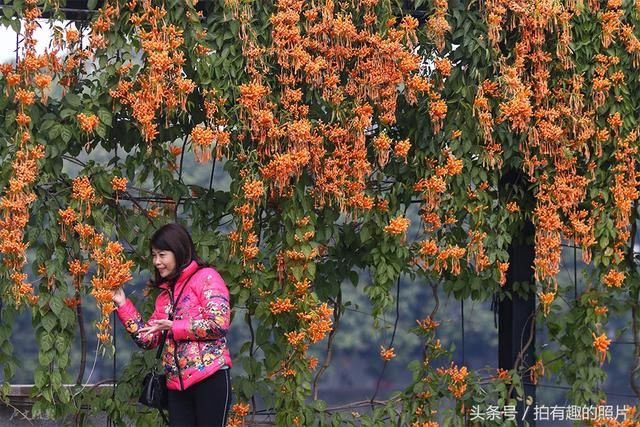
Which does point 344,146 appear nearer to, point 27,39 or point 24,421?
point 27,39

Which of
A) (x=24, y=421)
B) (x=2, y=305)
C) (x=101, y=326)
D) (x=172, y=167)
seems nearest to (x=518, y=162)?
(x=172, y=167)

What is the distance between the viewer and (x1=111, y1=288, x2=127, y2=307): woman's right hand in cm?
399

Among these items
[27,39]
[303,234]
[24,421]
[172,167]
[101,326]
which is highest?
[27,39]

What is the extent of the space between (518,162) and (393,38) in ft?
2.46

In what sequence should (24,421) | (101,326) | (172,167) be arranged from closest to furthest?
(101,326) < (172,167) < (24,421)

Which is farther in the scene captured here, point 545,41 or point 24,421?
point 24,421

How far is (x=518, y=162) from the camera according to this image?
445 centimetres

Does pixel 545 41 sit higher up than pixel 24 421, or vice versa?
pixel 545 41

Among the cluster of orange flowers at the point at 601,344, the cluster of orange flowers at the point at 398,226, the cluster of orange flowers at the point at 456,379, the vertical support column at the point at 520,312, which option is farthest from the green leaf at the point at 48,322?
the cluster of orange flowers at the point at 601,344

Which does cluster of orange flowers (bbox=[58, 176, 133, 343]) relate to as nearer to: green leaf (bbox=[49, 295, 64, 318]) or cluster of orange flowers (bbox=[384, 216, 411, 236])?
green leaf (bbox=[49, 295, 64, 318])

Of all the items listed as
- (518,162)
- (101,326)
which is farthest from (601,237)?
(101,326)

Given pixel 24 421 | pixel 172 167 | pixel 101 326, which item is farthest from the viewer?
pixel 24 421

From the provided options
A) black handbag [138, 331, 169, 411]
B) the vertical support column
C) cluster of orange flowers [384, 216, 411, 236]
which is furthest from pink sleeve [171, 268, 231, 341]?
the vertical support column

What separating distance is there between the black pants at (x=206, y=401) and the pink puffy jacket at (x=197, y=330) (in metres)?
0.03
